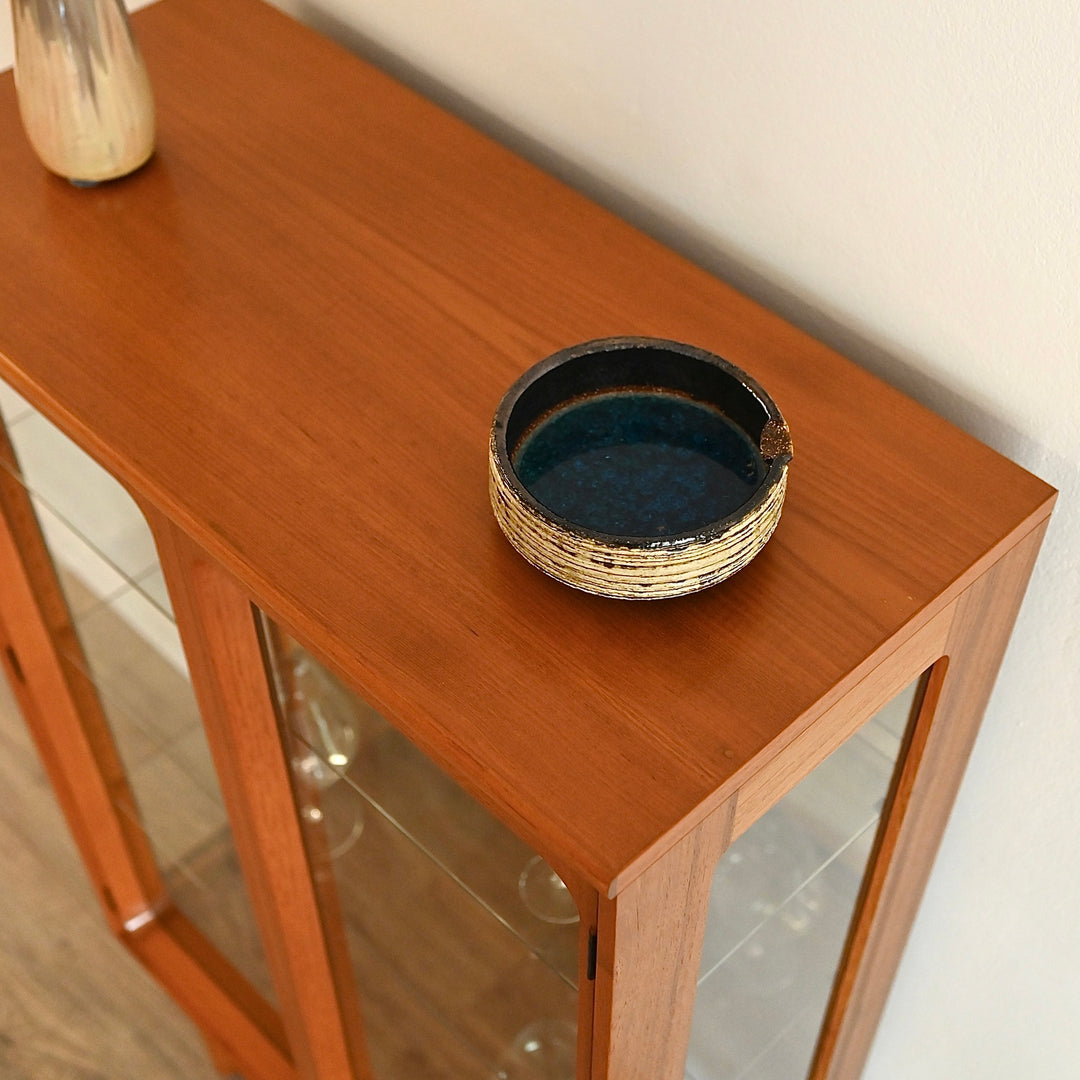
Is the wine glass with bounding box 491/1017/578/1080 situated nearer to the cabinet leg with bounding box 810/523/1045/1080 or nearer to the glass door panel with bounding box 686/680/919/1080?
the glass door panel with bounding box 686/680/919/1080

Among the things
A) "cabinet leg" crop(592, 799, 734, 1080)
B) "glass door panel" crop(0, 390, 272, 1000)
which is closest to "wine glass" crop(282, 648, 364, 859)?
"glass door panel" crop(0, 390, 272, 1000)

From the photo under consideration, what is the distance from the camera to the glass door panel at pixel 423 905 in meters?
0.73

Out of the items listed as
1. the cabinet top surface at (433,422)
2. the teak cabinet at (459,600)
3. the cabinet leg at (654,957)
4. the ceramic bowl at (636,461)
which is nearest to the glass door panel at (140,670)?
the teak cabinet at (459,600)

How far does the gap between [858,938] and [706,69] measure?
0.52 m

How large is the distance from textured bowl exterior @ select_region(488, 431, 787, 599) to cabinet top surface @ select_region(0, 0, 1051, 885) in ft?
0.08

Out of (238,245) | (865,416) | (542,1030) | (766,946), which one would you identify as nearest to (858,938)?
(766,946)

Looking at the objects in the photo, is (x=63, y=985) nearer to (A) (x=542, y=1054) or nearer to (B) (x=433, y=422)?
(A) (x=542, y=1054)

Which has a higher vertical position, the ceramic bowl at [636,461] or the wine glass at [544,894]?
the ceramic bowl at [636,461]

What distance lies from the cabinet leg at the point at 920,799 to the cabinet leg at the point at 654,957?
0.16 meters

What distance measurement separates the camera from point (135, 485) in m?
0.68

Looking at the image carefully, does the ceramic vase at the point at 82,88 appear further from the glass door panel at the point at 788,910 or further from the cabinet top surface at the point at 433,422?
the glass door panel at the point at 788,910

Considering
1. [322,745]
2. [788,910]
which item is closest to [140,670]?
[322,745]

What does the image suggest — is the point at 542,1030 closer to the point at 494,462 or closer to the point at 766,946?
the point at 766,946

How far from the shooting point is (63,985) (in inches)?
59.1
